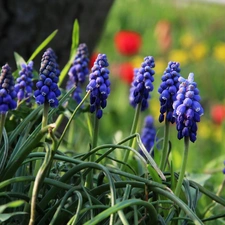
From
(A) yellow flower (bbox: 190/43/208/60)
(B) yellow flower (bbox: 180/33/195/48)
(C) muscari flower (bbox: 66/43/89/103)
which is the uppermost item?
(B) yellow flower (bbox: 180/33/195/48)

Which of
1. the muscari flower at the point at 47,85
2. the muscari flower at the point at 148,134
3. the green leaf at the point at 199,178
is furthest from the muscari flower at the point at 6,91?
the muscari flower at the point at 148,134

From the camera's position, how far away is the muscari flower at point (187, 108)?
1.67 metres

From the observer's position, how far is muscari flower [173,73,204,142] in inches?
65.6

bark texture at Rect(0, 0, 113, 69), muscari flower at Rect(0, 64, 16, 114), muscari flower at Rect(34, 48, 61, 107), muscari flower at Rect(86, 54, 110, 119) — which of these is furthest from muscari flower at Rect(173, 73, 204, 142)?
bark texture at Rect(0, 0, 113, 69)

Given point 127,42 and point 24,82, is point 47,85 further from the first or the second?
point 127,42

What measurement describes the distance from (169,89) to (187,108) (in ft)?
0.44

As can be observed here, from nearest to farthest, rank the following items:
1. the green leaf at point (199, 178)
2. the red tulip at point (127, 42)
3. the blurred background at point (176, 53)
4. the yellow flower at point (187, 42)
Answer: the green leaf at point (199, 178) < the blurred background at point (176, 53) < the red tulip at point (127, 42) < the yellow flower at point (187, 42)

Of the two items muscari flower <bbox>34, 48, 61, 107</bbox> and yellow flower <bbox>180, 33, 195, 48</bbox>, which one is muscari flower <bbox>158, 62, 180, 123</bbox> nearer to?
muscari flower <bbox>34, 48, 61, 107</bbox>

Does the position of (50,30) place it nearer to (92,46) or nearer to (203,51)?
(92,46)

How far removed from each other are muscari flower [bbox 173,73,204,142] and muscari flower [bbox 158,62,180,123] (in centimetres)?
8

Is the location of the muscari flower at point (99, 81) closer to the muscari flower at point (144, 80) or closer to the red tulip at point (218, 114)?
the muscari flower at point (144, 80)

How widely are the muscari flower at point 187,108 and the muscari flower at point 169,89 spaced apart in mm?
79

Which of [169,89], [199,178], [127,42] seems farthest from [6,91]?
[127,42]

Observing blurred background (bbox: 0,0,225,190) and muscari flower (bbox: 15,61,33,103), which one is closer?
muscari flower (bbox: 15,61,33,103)
